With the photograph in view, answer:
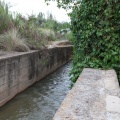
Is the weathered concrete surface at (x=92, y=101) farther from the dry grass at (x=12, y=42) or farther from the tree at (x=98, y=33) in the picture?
the dry grass at (x=12, y=42)

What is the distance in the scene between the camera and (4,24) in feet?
26.5

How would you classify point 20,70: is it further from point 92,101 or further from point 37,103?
point 92,101

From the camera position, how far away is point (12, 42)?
24.6 feet

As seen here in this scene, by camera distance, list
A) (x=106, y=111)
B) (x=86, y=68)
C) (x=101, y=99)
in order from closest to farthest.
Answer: (x=106, y=111)
(x=101, y=99)
(x=86, y=68)

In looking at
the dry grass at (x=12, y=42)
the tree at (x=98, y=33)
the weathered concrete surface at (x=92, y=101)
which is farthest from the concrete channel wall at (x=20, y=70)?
the weathered concrete surface at (x=92, y=101)

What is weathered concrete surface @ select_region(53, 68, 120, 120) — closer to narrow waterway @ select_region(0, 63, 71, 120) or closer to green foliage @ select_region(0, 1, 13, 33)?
narrow waterway @ select_region(0, 63, 71, 120)

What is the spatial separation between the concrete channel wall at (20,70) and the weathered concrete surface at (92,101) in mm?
2585

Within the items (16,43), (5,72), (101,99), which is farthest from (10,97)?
(101,99)

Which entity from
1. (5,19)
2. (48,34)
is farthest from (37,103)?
(48,34)

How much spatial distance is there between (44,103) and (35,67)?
98.9 inches

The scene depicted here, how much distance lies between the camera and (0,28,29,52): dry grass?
292 inches

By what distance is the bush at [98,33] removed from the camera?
439cm

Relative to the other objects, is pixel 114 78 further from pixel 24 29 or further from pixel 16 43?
pixel 24 29

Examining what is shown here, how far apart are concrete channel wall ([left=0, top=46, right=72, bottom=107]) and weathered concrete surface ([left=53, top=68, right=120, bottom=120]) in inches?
102
